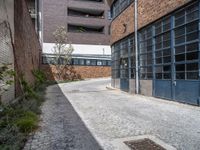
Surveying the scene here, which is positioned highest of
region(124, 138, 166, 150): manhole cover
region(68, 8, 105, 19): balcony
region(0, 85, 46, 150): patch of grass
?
region(68, 8, 105, 19): balcony

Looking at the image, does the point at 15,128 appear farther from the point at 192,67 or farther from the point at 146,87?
the point at 146,87

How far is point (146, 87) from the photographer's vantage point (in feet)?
46.3

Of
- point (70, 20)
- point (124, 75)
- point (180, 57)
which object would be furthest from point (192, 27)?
point (70, 20)

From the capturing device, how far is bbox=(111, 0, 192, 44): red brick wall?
11586mm

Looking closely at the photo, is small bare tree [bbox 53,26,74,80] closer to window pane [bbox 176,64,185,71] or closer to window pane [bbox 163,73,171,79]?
window pane [bbox 163,73,171,79]

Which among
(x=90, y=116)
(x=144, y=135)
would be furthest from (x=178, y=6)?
(x=144, y=135)

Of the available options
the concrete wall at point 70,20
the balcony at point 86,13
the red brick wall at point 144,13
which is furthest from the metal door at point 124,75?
the balcony at point 86,13

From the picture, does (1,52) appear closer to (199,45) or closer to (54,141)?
(54,141)

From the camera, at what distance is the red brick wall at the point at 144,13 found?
38.0 ft

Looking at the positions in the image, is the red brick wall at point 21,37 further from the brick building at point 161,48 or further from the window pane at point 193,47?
the window pane at point 193,47

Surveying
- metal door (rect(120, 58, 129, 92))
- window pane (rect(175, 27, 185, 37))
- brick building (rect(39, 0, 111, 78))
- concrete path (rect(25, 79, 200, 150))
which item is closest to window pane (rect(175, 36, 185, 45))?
window pane (rect(175, 27, 185, 37))

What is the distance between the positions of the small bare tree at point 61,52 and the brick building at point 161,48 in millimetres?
15062

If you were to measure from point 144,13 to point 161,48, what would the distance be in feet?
9.28

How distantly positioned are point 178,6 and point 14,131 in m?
8.44
